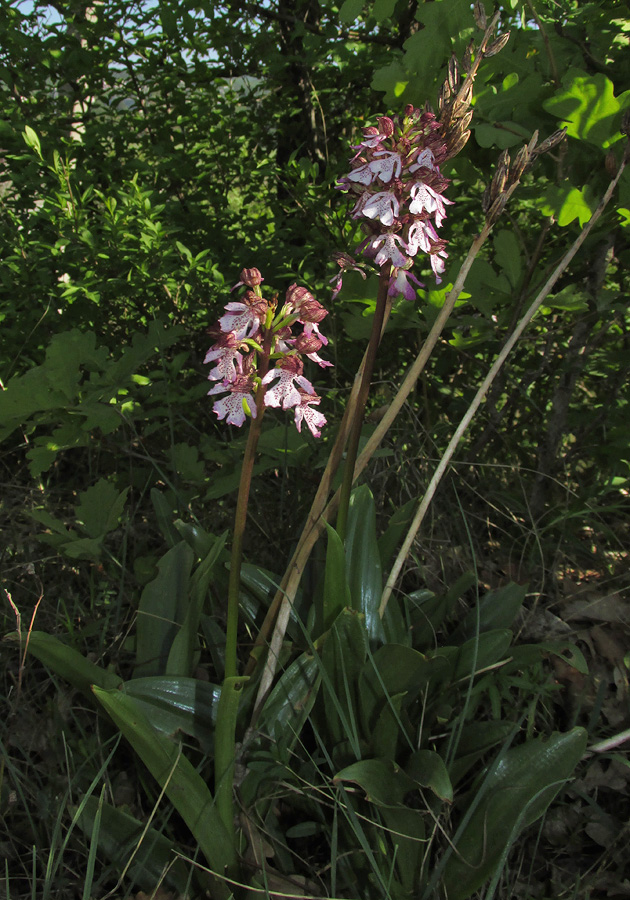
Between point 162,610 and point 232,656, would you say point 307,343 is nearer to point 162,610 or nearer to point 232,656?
point 232,656

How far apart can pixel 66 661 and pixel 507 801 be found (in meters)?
0.83

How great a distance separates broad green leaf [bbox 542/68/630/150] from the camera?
4.83ft

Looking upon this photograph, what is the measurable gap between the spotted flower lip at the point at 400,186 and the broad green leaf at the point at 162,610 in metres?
0.77

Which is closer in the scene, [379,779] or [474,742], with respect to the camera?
[379,779]

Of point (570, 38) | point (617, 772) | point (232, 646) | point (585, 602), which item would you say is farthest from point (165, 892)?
point (570, 38)

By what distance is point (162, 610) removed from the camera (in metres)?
1.57

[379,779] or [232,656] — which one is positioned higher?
[232,656]

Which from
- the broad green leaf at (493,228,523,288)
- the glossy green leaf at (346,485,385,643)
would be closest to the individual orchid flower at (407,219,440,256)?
the glossy green leaf at (346,485,385,643)

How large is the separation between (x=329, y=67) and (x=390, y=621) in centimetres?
229

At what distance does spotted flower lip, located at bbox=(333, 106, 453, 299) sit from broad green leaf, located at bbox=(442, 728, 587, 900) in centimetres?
85

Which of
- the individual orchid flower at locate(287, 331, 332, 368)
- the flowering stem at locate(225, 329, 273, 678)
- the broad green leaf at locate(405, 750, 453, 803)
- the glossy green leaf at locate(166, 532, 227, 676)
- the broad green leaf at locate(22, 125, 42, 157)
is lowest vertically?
the broad green leaf at locate(405, 750, 453, 803)

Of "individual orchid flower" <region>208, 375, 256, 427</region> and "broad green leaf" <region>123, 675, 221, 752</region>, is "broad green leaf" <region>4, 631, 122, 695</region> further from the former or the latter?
"individual orchid flower" <region>208, 375, 256, 427</region>

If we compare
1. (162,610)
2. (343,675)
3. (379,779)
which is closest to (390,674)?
(343,675)

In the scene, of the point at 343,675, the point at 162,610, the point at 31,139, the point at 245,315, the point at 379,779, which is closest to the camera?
the point at 245,315
